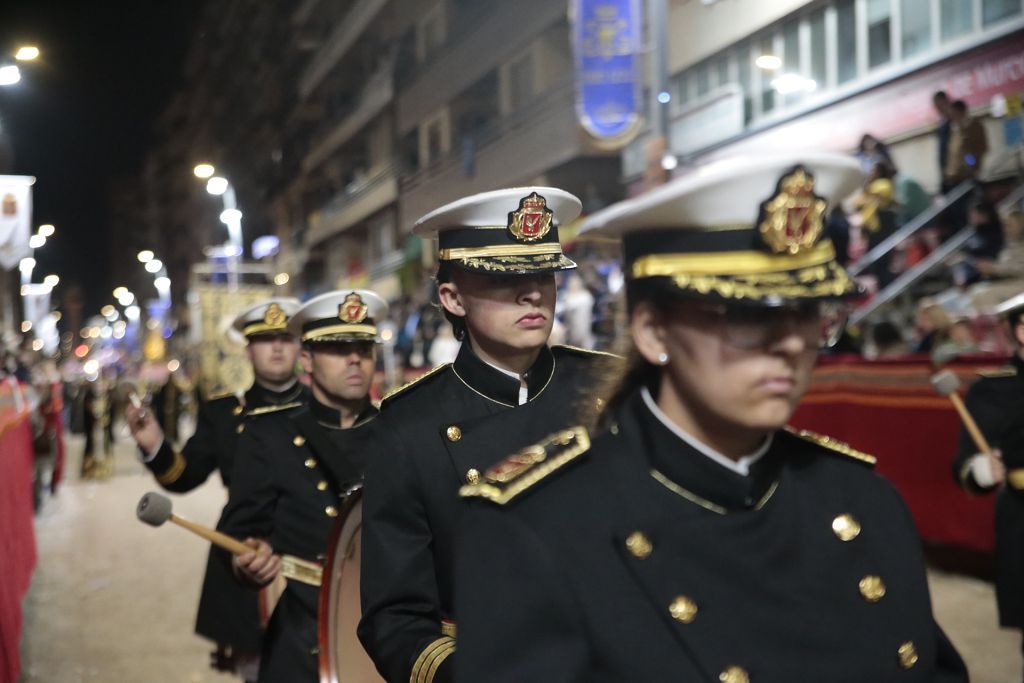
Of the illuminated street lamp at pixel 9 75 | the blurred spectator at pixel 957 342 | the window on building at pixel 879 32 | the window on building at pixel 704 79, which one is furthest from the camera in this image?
the window on building at pixel 704 79

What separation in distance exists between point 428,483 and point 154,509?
65.8 inches

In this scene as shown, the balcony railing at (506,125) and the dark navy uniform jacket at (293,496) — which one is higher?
the balcony railing at (506,125)

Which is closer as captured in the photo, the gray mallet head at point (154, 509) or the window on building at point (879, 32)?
the gray mallet head at point (154, 509)

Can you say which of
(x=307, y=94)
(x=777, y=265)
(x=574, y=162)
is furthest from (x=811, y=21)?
(x=307, y=94)

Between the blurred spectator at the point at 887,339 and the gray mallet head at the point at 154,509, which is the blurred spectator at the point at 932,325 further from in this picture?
the gray mallet head at the point at 154,509

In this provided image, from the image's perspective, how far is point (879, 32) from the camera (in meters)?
19.4

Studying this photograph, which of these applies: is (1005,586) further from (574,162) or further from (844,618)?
(574,162)

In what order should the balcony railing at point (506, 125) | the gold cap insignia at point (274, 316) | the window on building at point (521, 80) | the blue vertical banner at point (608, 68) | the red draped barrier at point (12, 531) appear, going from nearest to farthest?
1. the gold cap insignia at point (274, 316)
2. the red draped barrier at point (12, 531)
3. the blue vertical banner at point (608, 68)
4. the balcony railing at point (506, 125)
5. the window on building at point (521, 80)

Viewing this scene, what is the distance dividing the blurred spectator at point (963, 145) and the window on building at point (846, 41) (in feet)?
20.9

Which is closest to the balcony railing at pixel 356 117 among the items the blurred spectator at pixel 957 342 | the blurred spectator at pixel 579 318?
the blurred spectator at pixel 579 318

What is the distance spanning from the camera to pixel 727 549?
204cm

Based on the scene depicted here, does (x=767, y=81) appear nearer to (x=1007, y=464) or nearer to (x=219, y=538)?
(x=1007, y=464)

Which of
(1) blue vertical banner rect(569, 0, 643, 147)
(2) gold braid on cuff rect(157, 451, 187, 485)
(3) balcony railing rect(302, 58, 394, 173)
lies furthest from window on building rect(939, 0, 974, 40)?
(3) balcony railing rect(302, 58, 394, 173)

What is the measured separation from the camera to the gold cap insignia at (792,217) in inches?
77.9
